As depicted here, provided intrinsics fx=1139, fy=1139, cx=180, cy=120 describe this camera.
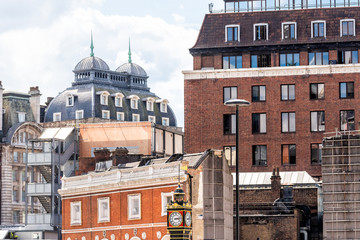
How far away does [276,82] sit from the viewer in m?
109

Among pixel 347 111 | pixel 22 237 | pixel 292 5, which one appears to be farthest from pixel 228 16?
pixel 22 237

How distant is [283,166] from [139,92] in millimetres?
86139

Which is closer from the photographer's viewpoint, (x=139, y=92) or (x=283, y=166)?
(x=283, y=166)

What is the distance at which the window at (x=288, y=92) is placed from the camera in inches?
4269

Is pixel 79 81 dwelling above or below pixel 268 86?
above

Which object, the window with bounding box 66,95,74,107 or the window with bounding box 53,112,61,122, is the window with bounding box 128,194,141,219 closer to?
the window with bounding box 53,112,61,122

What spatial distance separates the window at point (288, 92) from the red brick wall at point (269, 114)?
0.42 metres

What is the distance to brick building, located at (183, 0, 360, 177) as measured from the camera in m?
107

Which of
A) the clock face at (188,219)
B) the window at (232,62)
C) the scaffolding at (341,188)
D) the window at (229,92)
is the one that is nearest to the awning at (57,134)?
the window at (229,92)

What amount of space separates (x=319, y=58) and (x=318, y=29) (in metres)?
2.84

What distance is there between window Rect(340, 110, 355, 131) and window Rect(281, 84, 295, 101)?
4981 mm

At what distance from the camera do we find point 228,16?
112 m

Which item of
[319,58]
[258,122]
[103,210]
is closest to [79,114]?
[258,122]

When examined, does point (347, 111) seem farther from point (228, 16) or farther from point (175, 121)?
point (175, 121)
